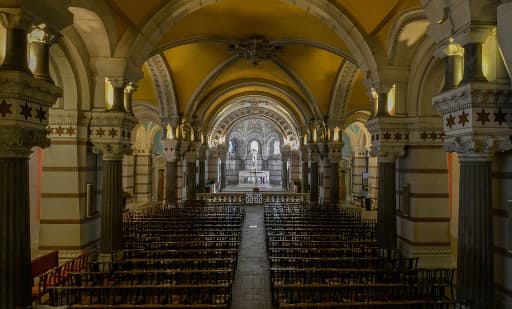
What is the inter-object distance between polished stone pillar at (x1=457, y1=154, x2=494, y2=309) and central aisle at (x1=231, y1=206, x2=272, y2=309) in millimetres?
3322

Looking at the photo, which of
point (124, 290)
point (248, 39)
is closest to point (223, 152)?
point (248, 39)

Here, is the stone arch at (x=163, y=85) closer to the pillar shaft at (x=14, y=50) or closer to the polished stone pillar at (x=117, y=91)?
the polished stone pillar at (x=117, y=91)

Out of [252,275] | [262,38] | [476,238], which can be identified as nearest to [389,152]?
[476,238]

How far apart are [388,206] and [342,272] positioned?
10.7 ft

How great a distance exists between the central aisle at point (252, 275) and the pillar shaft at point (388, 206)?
3.23m

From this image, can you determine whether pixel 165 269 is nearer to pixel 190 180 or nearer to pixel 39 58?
pixel 39 58

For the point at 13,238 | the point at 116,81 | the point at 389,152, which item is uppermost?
the point at 116,81

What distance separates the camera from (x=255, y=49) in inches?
577

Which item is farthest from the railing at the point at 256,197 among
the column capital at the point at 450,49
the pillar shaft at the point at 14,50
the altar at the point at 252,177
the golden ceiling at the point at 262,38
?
the altar at the point at 252,177

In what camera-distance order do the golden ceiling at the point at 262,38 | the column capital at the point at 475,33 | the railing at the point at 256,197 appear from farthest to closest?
the railing at the point at 256,197 → the golden ceiling at the point at 262,38 → the column capital at the point at 475,33

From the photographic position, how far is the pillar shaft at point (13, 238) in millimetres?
4465

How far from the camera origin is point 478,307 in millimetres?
4980

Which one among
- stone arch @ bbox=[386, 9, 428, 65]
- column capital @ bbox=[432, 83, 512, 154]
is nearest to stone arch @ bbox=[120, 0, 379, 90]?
stone arch @ bbox=[386, 9, 428, 65]

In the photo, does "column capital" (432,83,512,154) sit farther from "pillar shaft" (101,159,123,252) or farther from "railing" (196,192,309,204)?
"railing" (196,192,309,204)
